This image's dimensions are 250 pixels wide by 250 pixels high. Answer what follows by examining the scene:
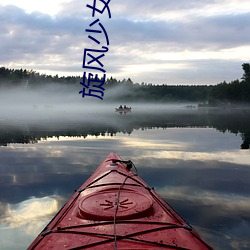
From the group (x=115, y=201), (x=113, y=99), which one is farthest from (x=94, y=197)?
(x=113, y=99)

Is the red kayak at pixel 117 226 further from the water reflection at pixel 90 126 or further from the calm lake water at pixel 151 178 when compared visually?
the water reflection at pixel 90 126

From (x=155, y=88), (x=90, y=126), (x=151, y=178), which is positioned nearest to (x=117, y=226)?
(x=151, y=178)

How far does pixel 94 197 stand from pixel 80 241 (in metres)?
1.77

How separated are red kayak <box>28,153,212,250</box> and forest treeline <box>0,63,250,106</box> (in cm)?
9646

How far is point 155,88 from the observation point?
175000mm

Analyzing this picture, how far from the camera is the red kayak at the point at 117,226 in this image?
415 centimetres

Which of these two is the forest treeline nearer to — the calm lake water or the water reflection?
the water reflection

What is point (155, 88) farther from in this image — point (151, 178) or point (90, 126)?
point (151, 178)

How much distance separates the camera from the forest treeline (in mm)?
98312

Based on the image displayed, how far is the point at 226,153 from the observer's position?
15453 millimetres

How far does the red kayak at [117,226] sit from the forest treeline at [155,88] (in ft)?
316

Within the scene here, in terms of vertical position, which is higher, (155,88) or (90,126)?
(155,88)

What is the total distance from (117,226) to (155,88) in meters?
173

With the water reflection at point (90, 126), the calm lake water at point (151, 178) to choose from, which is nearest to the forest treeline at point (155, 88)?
the water reflection at point (90, 126)
